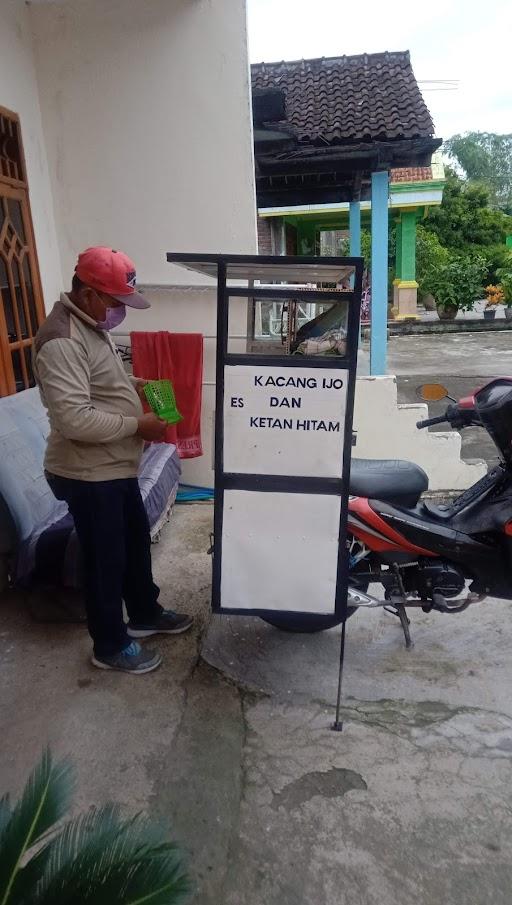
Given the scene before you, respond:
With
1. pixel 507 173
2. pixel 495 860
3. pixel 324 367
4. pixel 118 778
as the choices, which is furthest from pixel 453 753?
pixel 507 173

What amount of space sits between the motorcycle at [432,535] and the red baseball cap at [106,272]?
1.28 meters

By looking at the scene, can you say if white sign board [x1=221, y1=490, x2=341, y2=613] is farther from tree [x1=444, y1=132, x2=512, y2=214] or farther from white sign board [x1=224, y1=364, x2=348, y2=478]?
tree [x1=444, y1=132, x2=512, y2=214]

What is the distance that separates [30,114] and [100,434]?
3.32m

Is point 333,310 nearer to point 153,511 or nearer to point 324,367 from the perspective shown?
point 324,367

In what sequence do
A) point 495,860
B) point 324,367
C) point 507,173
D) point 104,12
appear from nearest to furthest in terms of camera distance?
point 495,860 → point 324,367 → point 104,12 → point 507,173

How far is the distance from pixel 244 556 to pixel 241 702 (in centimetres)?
68

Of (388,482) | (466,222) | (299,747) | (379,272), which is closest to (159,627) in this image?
(299,747)

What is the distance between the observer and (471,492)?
3.08 m

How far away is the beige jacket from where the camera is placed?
2.39m

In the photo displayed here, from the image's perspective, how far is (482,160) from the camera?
52.5m

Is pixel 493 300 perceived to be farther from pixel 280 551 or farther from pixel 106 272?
pixel 106 272

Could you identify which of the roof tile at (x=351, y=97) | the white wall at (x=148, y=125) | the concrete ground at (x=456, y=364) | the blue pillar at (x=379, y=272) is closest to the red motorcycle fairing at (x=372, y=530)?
the white wall at (x=148, y=125)

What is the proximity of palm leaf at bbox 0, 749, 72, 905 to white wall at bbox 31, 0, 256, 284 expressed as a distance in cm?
427

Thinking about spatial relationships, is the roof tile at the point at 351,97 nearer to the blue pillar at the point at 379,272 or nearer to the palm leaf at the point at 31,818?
the blue pillar at the point at 379,272
